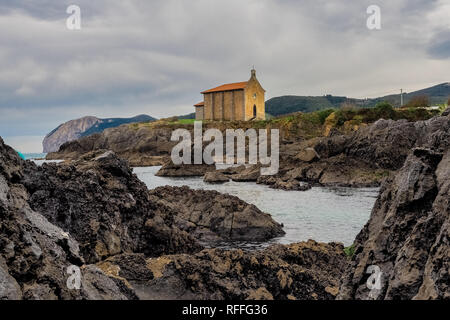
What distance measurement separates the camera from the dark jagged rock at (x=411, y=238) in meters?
4.34

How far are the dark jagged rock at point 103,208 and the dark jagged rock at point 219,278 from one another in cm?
155

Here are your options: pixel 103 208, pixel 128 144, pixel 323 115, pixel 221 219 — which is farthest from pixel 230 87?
pixel 103 208

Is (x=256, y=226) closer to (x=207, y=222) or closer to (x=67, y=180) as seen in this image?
(x=207, y=222)

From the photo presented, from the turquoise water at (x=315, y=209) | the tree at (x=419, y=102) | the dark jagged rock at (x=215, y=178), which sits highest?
the tree at (x=419, y=102)

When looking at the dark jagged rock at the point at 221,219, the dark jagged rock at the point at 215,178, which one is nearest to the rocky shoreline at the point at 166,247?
the dark jagged rock at the point at 221,219

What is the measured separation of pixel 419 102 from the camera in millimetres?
70375

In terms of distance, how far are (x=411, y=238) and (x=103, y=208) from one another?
6780mm

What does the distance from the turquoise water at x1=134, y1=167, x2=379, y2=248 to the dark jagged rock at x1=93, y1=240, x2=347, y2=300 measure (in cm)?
828

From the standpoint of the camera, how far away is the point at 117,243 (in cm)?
905

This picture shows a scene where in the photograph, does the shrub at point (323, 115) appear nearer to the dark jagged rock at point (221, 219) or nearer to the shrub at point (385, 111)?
the shrub at point (385, 111)

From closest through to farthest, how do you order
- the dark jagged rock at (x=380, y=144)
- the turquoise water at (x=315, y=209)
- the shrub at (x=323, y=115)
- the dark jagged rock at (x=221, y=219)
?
the dark jagged rock at (x=221, y=219) → the turquoise water at (x=315, y=209) → the dark jagged rock at (x=380, y=144) → the shrub at (x=323, y=115)

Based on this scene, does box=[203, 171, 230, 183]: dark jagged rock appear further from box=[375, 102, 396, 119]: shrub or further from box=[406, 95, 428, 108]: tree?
box=[406, 95, 428, 108]: tree

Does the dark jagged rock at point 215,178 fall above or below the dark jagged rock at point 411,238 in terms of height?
below

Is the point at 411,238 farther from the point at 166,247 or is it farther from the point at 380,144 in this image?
the point at 380,144
